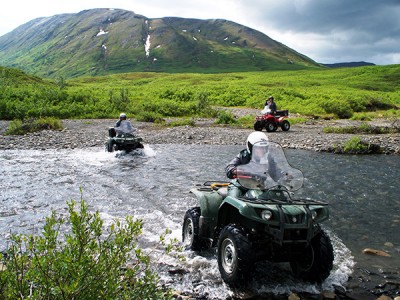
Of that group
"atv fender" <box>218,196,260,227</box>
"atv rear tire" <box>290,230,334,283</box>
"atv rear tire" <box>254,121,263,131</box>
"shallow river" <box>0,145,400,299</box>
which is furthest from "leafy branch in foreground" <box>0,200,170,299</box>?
"atv rear tire" <box>254,121,263,131</box>

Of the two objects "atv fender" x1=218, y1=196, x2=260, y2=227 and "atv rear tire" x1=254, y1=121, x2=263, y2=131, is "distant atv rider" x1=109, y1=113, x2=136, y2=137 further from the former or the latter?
"atv fender" x1=218, y1=196, x2=260, y2=227

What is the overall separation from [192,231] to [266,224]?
2198 millimetres

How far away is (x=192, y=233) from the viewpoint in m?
7.89

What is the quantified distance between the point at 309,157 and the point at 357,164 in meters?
2.62

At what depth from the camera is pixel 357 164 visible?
18406 mm

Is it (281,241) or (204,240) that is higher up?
(281,241)

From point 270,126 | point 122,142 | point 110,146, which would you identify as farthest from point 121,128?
point 270,126

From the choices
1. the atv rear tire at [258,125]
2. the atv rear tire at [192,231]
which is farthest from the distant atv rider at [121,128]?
the atv rear tire at [192,231]

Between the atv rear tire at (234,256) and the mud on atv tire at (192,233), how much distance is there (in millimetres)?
1199

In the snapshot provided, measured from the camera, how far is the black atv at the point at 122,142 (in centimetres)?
2016

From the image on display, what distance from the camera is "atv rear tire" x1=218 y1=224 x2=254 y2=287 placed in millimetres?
5988

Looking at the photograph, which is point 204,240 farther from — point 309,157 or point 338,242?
point 309,157

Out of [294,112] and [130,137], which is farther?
[294,112]

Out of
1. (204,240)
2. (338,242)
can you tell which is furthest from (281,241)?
(338,242)
